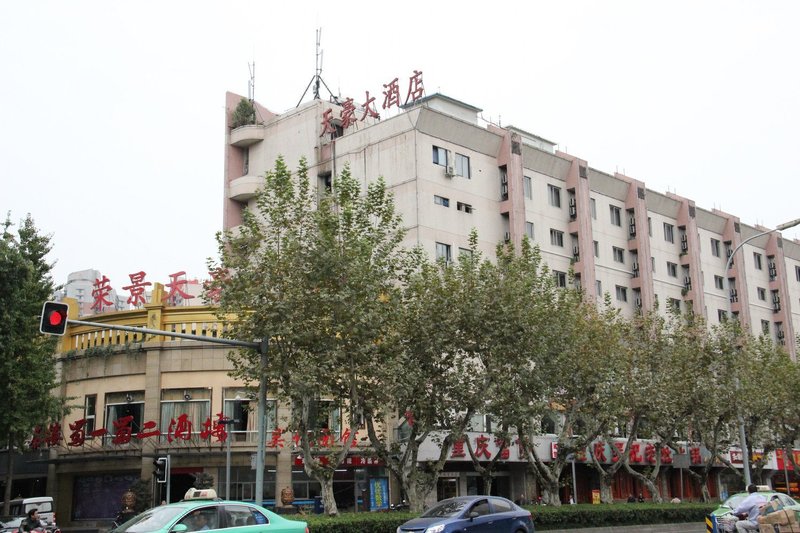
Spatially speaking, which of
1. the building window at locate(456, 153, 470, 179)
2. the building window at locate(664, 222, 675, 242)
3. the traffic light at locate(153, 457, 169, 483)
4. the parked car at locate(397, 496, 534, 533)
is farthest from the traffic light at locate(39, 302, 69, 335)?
the building window at locate(664, 222, 675, 242)

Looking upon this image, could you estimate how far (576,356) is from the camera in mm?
32625

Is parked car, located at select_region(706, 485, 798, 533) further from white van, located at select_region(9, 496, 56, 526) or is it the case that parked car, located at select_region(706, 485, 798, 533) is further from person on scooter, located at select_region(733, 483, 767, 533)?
white van, located at select_region(9, 496, 56, 526)

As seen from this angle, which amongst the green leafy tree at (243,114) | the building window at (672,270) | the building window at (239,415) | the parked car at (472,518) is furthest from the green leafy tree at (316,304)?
the building window at (672,270)

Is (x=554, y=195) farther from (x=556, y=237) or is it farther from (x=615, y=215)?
(x=615, y=215)

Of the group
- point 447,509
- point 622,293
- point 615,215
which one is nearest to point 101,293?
point 447,509

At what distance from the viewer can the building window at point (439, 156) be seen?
156 ft

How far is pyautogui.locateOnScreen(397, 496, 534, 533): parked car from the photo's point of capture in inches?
819

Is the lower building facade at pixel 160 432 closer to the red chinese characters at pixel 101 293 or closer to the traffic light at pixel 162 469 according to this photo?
the red chinese characters at pixel 101 293

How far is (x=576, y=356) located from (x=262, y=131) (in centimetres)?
2837

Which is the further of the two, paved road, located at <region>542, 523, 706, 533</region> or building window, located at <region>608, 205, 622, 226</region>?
building window, located at <region>608, 205, 622, 226</region>

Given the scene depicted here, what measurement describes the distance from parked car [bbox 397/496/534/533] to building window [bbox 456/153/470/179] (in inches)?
1107

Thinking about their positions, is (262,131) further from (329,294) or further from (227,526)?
(227,526)

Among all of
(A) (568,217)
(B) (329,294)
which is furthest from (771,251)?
(B) (329,294)

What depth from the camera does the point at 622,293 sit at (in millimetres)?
56438
